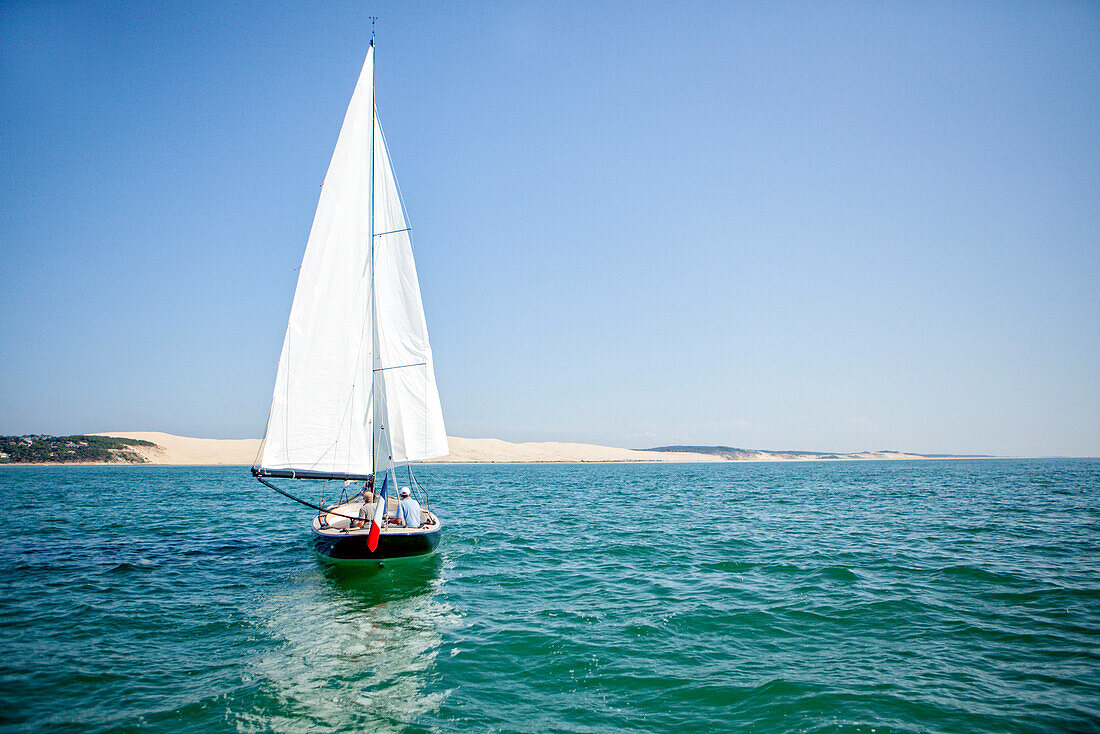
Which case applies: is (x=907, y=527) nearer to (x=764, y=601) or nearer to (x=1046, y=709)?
(x=764, y=601)

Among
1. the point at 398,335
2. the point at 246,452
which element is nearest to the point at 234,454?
the point at 246,452

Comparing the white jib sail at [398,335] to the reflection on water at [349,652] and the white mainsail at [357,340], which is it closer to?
the white mainsail at [357,340]

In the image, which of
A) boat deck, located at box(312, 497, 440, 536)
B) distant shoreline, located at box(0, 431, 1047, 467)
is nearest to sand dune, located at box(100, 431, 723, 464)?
distant shoreline, located at box(0, 431, 1047, 467)

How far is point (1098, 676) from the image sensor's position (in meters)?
9.04

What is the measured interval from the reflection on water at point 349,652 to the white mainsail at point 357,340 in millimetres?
3786

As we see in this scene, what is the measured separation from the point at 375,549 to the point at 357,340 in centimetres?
633

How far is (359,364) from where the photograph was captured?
58.4 feet

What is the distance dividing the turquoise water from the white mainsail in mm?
3736

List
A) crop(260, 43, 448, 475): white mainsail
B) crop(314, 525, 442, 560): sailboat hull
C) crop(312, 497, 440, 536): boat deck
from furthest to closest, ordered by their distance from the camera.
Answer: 1. crop(260, 43, 448, 475): white mainsail
2. crop(312, 497, 440, 536): boat deck
3. crop(314, 525, 442, 560): sailboat hull

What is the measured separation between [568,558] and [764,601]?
7080mm

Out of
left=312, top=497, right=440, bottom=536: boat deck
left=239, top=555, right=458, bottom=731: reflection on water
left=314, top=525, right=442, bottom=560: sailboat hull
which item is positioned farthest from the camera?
left=312, top=497, right=440, bottom=536: boat deck

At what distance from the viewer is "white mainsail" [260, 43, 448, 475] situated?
16.4m

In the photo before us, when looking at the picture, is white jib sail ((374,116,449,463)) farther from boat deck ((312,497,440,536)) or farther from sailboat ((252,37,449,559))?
boat deck ((312,497,440,536))

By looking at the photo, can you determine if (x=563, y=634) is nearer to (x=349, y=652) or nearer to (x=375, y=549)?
(x=349, y=652)
